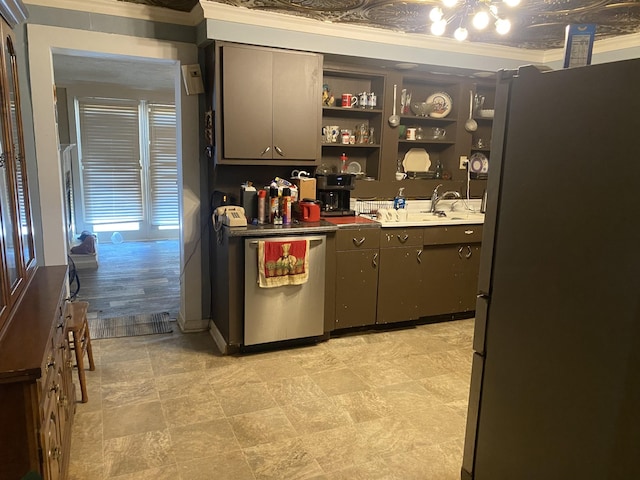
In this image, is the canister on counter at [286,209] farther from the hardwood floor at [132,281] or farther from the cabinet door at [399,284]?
the hardwood floor at [132,281]

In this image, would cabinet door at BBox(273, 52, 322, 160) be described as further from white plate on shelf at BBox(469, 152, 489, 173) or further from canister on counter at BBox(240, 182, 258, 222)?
white plate on shelf at BBox(469, 152, 489, 173)

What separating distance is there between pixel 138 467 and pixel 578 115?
2290 mm

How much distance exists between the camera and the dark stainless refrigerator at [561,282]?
1286 mm

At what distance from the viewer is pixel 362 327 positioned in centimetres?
389

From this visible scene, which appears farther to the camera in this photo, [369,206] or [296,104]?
[369,206]

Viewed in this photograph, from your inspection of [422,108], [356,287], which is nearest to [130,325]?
[356,287]

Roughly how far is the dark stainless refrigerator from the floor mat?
A: 2806 millimetres

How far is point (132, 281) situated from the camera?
17.1 ft

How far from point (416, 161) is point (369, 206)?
732 mm

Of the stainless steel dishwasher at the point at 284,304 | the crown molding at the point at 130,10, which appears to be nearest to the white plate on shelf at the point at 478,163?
the stainless steel dishwasher at the point at 284,304

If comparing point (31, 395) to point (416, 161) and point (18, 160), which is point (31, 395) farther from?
point (416, 161)

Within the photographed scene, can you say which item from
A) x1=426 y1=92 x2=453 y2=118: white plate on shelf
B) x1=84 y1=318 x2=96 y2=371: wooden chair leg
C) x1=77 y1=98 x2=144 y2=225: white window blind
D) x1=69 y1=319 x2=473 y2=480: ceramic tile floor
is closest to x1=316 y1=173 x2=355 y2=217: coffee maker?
x1=69 y1=319 x2=473 y2=480: ceramic tile floor

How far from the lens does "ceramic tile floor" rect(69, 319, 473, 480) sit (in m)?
2.23

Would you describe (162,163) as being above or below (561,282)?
above
